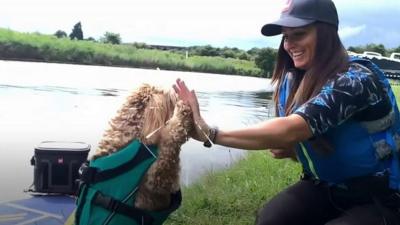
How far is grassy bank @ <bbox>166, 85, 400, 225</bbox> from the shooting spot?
5002 millimetres

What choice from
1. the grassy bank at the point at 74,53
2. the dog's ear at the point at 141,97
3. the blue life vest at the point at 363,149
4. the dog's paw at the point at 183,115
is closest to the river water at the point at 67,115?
the dog's ear at the point at 141,97

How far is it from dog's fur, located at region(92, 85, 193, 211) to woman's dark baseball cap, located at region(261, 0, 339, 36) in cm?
72

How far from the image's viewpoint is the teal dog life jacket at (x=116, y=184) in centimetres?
266

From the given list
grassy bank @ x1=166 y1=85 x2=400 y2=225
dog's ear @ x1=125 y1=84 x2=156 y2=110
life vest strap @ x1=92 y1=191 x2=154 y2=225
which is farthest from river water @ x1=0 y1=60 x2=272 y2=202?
life vest strap @ x1=92 y1=191 x2=154 y2=225

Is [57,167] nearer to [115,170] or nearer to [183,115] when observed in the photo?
[115,170]

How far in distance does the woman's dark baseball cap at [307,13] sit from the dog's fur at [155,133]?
0.72 metres

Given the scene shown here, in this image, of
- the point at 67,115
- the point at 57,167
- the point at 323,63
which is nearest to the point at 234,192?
→ the point at 57,167

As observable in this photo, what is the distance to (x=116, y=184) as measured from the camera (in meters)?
2.69

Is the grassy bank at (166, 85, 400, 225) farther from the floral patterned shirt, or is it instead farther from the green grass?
the floral patterned shirt

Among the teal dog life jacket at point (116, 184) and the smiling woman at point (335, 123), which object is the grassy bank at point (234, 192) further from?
the teal dog life jacket at point (116, 184)

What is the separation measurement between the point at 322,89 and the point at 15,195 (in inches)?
160

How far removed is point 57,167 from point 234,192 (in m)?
2.19

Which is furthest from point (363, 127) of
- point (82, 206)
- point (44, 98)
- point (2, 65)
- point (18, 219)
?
point (2, 65)

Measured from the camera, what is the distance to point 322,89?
107 inches
